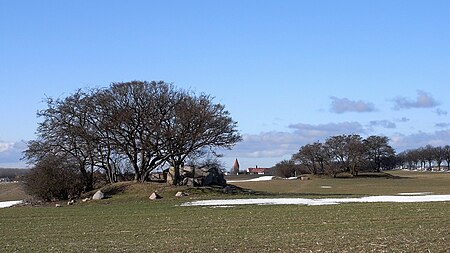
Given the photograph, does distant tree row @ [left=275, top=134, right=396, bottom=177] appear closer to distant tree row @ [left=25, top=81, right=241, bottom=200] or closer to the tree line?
the tree line

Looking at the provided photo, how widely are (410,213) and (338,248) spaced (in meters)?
10.3

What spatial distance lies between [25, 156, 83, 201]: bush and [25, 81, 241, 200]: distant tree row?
195 millimetres

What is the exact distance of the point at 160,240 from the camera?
18.0 m

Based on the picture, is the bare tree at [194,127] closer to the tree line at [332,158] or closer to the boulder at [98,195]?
the boulder at [98,195]

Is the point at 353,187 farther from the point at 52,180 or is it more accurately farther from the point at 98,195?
the point at 52,180

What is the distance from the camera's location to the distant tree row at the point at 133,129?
48312 millimetres

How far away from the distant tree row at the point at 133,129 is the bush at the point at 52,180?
0.19 metres

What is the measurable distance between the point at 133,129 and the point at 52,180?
7155 mm

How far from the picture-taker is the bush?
1908 inches

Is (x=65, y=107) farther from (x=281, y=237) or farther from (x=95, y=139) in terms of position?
(x=281, y=237)

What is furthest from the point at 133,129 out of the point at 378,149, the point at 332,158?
the point at 378,149

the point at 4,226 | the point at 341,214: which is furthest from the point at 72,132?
the point at 341,214

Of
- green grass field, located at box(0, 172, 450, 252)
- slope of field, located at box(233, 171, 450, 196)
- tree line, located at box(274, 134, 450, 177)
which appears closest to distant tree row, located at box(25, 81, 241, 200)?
slope of field, located at box(233, 171, 450, 196)

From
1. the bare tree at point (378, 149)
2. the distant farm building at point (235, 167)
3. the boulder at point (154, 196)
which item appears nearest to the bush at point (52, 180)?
the boulder at point (154, 196)
